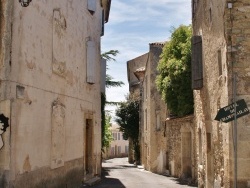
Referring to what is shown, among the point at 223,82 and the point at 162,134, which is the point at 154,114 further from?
the point at 223,82

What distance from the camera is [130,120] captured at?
34562mm

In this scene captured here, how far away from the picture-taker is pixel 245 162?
789 centimetres

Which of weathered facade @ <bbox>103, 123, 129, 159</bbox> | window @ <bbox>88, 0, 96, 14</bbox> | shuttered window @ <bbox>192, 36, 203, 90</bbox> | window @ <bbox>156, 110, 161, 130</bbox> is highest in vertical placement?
window @ <bbox>88, 0, 96, 14</bbox>

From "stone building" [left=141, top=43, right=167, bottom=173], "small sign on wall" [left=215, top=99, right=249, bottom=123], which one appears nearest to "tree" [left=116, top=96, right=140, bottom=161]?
"stone building" [left=141, top=43, right=167, bottom=173]

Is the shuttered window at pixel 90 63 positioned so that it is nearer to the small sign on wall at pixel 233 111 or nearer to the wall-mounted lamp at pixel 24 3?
the wall-mounted lamp at pixel 24 3

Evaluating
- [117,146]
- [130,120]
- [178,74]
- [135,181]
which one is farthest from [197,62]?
[117,146]

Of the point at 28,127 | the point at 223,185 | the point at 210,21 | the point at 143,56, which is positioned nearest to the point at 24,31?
the point at 28,127

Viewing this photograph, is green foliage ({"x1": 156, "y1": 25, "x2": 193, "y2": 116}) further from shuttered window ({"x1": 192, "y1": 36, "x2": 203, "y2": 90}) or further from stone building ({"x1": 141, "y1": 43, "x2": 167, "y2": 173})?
shuttered window ({"x1": 192, "y1": 36, "x2": 203, "y2": 90})

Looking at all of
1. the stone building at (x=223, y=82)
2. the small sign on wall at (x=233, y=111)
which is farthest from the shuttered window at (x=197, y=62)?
the small sign on wall at (x=233, y=111)

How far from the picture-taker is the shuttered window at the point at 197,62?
11766 millimetres

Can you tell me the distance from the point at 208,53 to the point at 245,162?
3.76 m

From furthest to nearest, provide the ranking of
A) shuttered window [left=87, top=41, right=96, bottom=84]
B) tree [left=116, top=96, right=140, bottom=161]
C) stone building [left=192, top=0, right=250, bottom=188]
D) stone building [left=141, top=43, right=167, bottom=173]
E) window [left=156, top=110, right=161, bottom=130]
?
tree [left=116, top=96, right=140, bottom=161], window [left=156, top=110, right=161, bottom=130], stone building [left=141, top=43, right=167, bottom=173], shuttered window [left=87, top=41, right=96, bottom=84], stone building [left=192, top=0, right=250, bottom=188]

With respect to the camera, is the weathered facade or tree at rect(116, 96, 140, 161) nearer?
tree at rect(116, 96, 140, 161)

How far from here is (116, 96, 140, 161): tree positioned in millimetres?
34531
